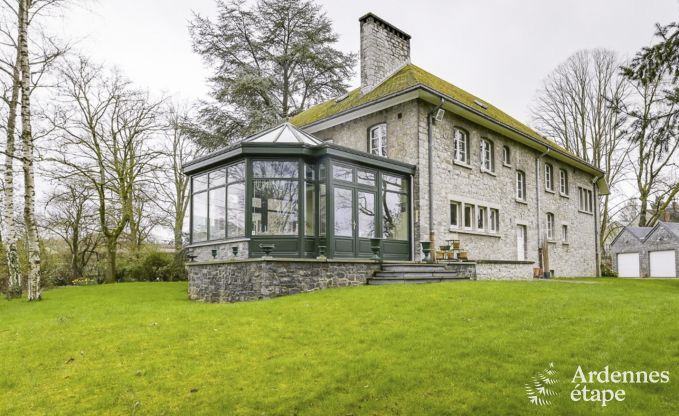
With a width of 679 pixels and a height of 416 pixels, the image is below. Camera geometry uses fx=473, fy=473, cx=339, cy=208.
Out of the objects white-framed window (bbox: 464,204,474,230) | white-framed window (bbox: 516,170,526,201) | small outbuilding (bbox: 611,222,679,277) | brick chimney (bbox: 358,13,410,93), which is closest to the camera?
white-framed window (bbox: 464,204,474,230)

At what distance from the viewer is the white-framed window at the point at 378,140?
16.2m

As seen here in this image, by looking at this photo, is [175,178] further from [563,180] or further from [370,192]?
[563,180]

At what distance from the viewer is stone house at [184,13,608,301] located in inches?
484

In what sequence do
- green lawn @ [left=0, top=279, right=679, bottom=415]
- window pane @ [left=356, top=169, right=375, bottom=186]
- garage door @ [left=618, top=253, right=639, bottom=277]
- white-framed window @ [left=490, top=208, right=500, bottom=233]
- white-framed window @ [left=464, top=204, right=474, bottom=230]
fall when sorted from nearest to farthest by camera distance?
1. green lawn @ [left=0, top=279, right=679, bottom=415]
2. window pane @ [left=356, top=169, right=375, bottom=186]
3. white-framed window @ [left=464, top=204, right=474, bottom=230]
4. white-framed window @ [left=490, top=208, right=500, bottom=233]
5. garage door @ [left=618, top=253, right=639, bottom=277]

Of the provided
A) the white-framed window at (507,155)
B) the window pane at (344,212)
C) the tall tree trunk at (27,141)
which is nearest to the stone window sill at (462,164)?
the white-framed window at (507,155)

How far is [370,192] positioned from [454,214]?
3787 millimetres

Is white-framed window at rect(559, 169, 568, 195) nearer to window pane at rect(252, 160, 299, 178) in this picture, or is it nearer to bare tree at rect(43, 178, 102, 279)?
window pane at rect(252, 160, 299, 178)

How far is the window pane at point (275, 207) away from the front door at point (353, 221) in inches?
44.9

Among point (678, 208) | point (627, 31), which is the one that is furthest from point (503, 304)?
point (678, 208)

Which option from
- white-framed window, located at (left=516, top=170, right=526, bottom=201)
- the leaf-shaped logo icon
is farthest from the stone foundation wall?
the leaf-shaped logo icon

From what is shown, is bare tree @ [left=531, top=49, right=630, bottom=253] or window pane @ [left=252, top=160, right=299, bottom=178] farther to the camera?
bare tree @ [left=531, top=49, right=630, bottom=253]

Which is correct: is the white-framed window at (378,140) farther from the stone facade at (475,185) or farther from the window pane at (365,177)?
the window pane at (365,177)

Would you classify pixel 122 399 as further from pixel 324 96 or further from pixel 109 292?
pixel 324 96

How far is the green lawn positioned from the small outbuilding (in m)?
29.9
